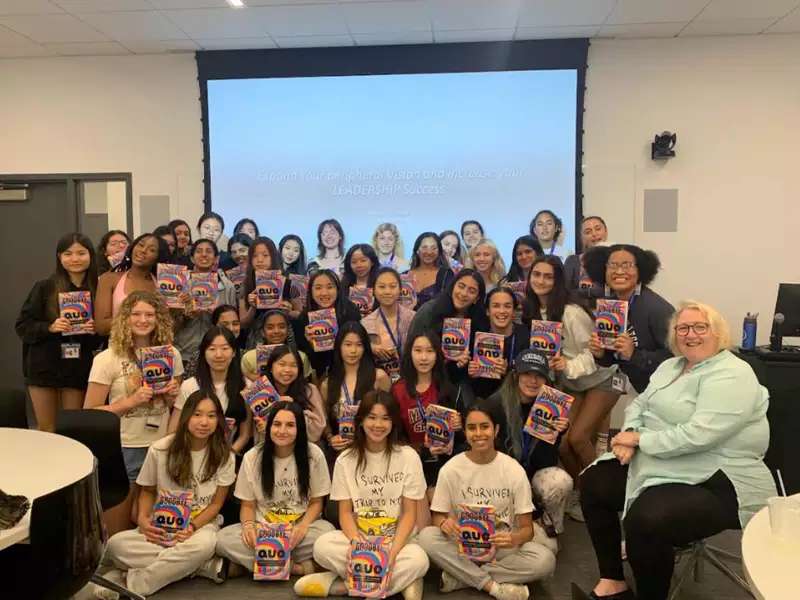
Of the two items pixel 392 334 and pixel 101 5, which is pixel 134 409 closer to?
A: pixel 392 334

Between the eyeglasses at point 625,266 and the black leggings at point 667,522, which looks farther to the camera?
the eyeglasses at point 625,266

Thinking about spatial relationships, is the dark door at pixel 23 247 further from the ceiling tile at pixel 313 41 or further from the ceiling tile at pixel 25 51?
the ceiling tile at pixel 313 41

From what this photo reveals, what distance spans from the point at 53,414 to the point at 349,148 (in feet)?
11.1

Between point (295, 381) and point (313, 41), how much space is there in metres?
3.47

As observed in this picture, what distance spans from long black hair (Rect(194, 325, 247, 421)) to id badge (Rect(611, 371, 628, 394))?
214cm

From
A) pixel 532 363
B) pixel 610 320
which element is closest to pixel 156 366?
pixel 532 363

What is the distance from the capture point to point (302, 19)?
Result: 4930 mm

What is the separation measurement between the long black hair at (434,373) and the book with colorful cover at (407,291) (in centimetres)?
63

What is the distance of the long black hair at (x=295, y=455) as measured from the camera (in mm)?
3053

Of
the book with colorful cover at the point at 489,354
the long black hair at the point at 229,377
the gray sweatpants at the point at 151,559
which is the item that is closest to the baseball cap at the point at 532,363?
the book with colorful cover at the point at 489,354

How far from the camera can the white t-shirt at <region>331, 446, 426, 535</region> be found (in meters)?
2.99

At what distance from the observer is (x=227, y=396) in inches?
134

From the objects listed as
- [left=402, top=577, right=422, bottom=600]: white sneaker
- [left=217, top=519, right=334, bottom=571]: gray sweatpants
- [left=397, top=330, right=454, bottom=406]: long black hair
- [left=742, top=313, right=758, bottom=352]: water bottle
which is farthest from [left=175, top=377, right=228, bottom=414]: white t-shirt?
[left=742, top=313, right=758, bottom=352]: water bottle

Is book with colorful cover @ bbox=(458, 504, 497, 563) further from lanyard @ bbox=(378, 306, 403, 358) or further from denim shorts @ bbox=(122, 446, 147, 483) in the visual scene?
denim shorts @ bbox=(122, 446, 147, 483)
